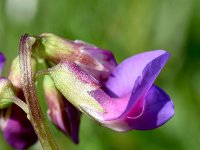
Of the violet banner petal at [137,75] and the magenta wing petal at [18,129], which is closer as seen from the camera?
the violet banner petal at [137,75]

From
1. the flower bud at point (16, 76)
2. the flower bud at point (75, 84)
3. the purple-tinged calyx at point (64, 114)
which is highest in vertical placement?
the flower bud at point (75, 84)

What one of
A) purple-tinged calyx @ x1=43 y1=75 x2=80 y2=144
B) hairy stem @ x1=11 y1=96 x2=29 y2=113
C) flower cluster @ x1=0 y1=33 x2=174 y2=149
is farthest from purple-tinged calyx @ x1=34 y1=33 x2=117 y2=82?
hairy stem @ x1=11 y1=96 x2=29 y2=113

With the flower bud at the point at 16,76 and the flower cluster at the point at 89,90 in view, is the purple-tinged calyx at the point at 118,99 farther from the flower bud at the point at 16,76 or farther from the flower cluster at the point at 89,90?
the flower bud at the point at 16,76

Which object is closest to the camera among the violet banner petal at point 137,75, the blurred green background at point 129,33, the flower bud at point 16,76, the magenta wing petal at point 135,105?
the violet banner petal at point 137,75

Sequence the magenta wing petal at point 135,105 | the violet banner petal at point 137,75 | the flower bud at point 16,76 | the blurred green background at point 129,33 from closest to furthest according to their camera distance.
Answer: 1. the violet banner petal at point 137,75
2. the magenta wing petal at point 135,105
3. the flower bud at point 16,76
4. the blurred green background at point 129,33

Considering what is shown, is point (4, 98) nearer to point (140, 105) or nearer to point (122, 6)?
point (140, 105)

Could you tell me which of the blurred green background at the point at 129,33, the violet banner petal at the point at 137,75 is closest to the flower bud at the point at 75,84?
the violet banner petal at the point at 137,75

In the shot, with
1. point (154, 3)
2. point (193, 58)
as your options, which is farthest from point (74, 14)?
point (193, 58)

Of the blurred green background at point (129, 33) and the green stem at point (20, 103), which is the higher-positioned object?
the green stem at point (20, 103)
